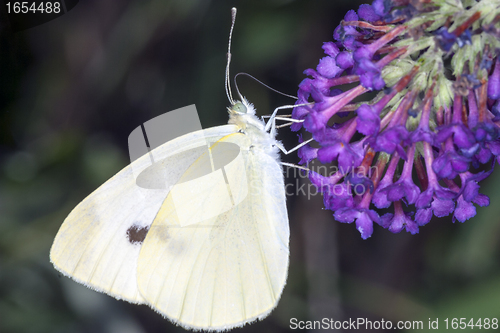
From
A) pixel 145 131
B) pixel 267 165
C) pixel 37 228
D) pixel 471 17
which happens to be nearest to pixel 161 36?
pixel 145 131

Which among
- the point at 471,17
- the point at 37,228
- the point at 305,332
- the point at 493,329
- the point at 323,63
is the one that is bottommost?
the point at 305,332

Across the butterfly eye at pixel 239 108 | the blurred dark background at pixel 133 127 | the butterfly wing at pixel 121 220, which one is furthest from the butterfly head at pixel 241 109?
the blurred dark background at pixel 133 127

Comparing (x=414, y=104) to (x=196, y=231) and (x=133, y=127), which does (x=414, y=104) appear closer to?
(x=196, y=231)

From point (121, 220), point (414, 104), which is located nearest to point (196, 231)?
point (121, 220)

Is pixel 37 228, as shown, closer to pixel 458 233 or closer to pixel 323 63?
pixel 323 63

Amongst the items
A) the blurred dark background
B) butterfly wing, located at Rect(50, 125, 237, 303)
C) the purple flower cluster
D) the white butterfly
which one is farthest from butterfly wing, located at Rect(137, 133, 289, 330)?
the blurred dark background
